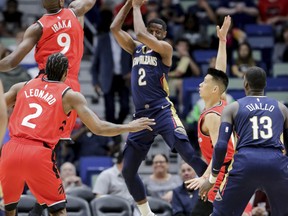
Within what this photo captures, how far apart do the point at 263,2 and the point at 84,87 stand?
4.54 metres

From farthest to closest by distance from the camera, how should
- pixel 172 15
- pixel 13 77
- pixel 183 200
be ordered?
pixel 172 15
pixel 13 77
pixel 183 200

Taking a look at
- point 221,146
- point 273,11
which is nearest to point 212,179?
point 221,146

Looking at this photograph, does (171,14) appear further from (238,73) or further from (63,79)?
(63,79)

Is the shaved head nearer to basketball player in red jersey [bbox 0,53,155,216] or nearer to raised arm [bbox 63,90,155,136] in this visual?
basketball player in red jersey [bbox 0,53,155,216]

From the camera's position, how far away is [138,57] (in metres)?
13.0

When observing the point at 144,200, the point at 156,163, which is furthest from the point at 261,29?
the point at 144,200

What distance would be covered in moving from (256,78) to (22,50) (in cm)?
279

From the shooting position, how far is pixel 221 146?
37.1ft

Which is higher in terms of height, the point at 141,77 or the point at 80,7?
the point at 80,7

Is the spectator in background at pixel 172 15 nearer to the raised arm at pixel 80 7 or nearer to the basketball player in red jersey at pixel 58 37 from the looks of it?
the raised arm at pixel 80 7

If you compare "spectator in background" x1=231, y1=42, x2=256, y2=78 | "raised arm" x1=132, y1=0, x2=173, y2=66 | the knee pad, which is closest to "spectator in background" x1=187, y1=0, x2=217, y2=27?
"spectator in background" x1=231, y1=42, x2=256, y2=78

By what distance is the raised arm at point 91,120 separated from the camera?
11.4 metres

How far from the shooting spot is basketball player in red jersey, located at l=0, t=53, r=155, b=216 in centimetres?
1130

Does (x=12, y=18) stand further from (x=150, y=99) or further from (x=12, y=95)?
(x=12, y=95)
